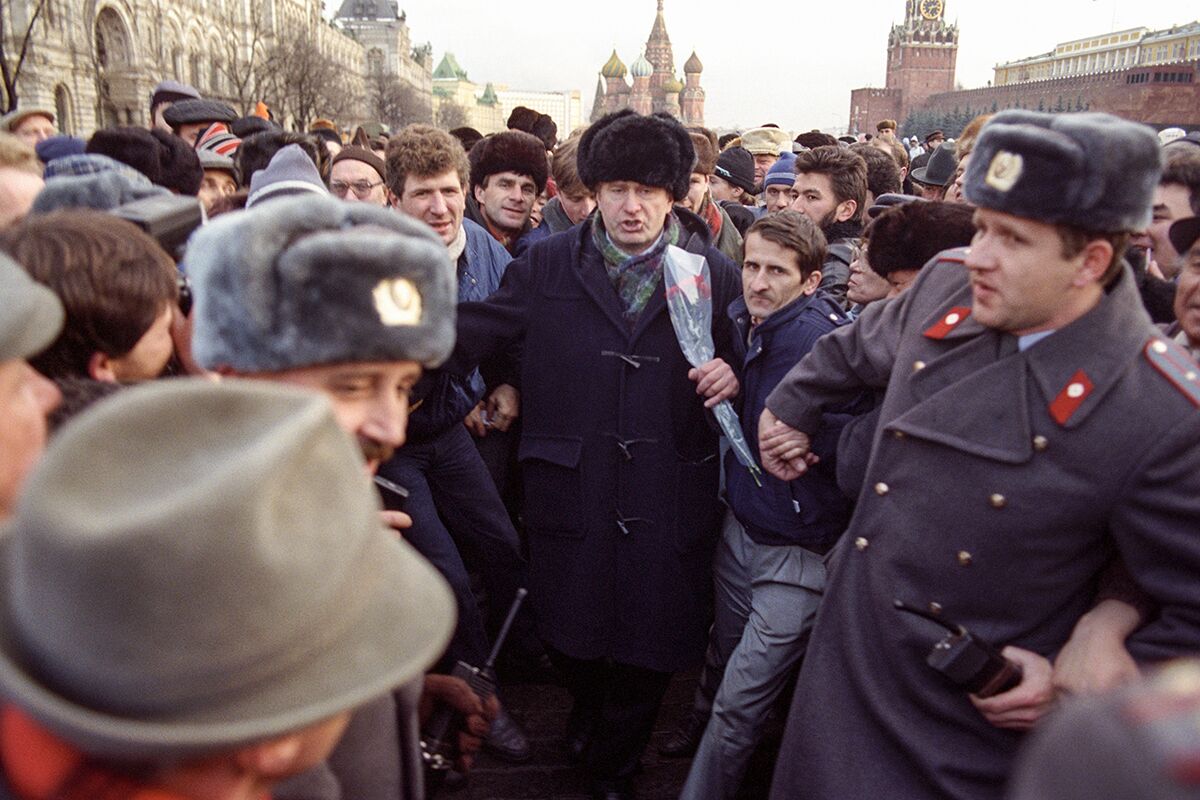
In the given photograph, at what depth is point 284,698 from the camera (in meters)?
0.92

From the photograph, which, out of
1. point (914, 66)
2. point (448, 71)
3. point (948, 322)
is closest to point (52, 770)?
point (948, 322)

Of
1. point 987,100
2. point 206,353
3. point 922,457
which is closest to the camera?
point 206,353

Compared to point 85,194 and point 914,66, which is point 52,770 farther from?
point 914,66

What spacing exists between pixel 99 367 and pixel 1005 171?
1970 mm

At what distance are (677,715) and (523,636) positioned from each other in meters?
0.79

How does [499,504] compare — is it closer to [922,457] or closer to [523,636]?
[523,636]

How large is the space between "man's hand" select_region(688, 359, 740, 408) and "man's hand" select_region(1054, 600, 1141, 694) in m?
1.25

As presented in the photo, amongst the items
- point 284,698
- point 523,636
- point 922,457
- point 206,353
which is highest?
point 206,353

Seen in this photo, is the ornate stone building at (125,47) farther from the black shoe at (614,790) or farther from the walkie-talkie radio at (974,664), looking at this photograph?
the walkie-talkie radio at (974,664)

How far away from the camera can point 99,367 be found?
1928mm

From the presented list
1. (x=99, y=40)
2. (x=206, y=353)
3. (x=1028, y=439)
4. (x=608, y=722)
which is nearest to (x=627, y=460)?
(x=608, y=722)

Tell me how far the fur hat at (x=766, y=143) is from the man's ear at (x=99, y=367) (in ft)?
24.8

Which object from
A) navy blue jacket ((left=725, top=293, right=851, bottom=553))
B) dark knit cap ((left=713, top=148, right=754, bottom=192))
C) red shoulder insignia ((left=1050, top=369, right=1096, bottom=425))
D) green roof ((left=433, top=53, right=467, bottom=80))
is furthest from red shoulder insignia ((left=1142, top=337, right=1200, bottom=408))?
green roof ((left=433, top=53, right=467, bottom=80))

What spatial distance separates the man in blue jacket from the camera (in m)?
2.98
